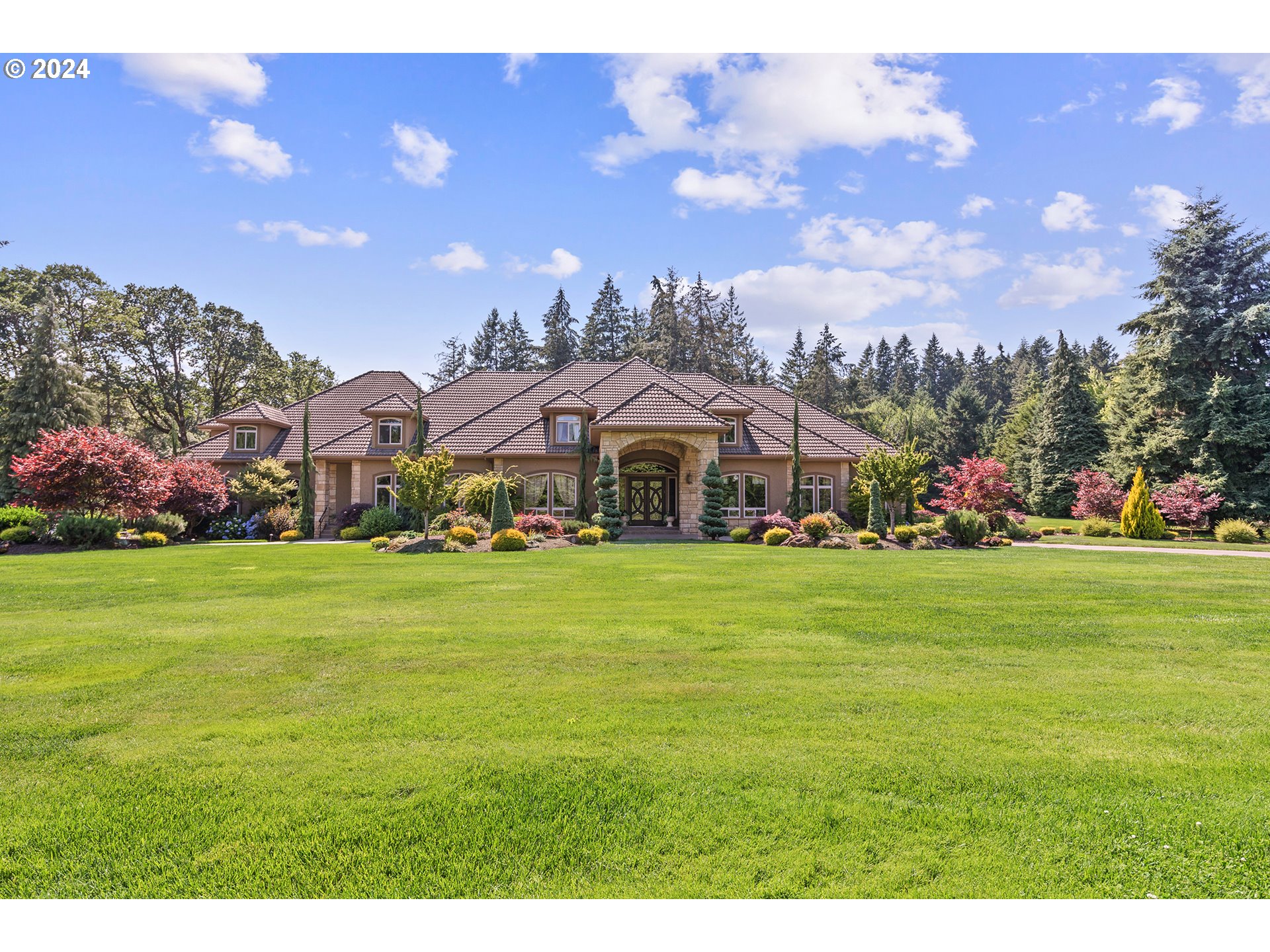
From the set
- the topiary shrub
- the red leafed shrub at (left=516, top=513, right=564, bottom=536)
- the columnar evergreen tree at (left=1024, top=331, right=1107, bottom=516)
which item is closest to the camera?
the topiary shrub

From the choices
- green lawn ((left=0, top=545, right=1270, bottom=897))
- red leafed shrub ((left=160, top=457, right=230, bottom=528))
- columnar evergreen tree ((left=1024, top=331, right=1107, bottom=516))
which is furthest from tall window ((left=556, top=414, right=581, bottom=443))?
columnar evergreen tree ((left=1024, top=331, right=1107, bottom=516))

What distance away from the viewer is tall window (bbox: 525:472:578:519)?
26.1 m

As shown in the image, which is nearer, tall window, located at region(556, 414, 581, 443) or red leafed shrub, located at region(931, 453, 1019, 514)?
red leafed shrub, located at region(931, 453, 1019, 514)

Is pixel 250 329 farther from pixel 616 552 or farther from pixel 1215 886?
pixel 1215 886

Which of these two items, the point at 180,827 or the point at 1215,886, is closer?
the point at 1215,886

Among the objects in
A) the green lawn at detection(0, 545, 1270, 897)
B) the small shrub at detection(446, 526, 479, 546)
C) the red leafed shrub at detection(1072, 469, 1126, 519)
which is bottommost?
the green lawn at detection(0, 545, 1270, 897)

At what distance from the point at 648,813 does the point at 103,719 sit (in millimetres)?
3979

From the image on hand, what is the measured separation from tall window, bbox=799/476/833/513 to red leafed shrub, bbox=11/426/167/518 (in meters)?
22.9

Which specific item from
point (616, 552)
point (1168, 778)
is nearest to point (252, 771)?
point (1168, 778)

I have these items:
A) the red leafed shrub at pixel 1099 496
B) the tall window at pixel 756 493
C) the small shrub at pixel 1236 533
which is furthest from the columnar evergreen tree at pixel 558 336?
the small shrub at pixel 1236 533

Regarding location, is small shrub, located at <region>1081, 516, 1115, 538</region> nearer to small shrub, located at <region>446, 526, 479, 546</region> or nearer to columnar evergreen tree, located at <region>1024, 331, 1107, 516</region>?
columnar evergreen tree, located at <region>1024, 331, 1107, 516</region>

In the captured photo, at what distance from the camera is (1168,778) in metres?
3.79

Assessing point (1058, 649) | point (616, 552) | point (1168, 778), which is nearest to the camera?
point (1168, 778)

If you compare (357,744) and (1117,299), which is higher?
(1117,299)
